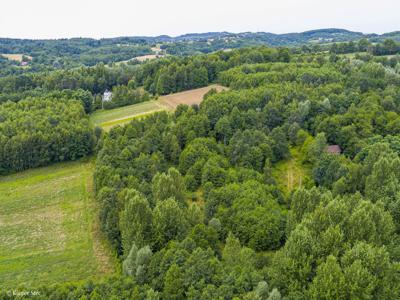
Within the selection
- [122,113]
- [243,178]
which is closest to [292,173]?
[243,178]

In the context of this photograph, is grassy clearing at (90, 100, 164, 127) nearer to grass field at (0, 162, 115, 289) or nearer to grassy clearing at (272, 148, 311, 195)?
grass field at (0, 162, 115, 289)

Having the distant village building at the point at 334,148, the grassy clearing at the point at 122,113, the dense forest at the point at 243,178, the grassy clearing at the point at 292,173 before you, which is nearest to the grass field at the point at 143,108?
the grassy clearing at the point at 122,113

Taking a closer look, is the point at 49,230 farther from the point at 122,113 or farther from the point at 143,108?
the point at 143,108

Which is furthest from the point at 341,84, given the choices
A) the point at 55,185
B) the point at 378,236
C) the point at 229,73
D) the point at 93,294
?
the point at 93,294

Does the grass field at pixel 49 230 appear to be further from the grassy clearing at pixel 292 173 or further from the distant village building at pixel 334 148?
the distant village building at pixel 334 148

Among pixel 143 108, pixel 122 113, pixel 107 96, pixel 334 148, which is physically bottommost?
pixel 334 148

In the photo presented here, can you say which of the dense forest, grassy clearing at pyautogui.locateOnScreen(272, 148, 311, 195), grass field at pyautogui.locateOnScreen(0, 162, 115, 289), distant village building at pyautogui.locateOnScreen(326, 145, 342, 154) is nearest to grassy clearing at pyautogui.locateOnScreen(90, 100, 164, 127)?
the dense forest
